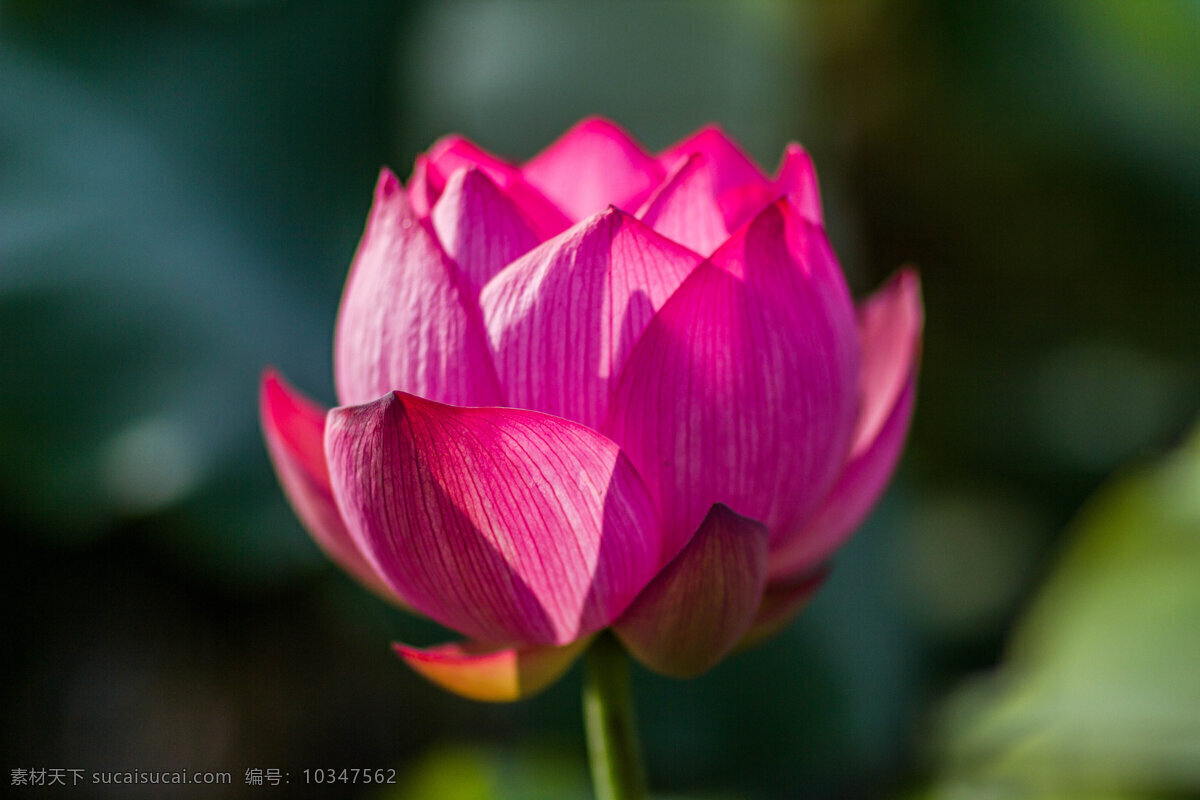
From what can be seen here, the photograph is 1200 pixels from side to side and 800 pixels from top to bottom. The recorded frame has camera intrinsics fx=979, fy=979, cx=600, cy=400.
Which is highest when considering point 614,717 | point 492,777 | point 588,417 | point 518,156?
point 518,156

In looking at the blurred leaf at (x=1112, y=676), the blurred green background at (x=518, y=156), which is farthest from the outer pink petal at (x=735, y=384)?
the blurred green background at (x=518, y=156)

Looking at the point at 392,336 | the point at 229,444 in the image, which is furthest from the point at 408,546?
the point at 229,444

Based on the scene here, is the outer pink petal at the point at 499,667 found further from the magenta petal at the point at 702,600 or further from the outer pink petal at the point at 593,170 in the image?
the outer pink petal at the point at 593,170

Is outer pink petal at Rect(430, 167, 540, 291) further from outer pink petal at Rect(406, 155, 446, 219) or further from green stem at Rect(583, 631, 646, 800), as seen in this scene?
green stem at Rect(583, 631, 646, 800)

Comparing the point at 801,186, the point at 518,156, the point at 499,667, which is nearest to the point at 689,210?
the point at 801,186

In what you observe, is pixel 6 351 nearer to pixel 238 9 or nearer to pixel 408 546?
pixel 238 9

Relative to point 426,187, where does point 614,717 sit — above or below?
below

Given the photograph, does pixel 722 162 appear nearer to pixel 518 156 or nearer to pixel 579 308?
pixel 579 308
